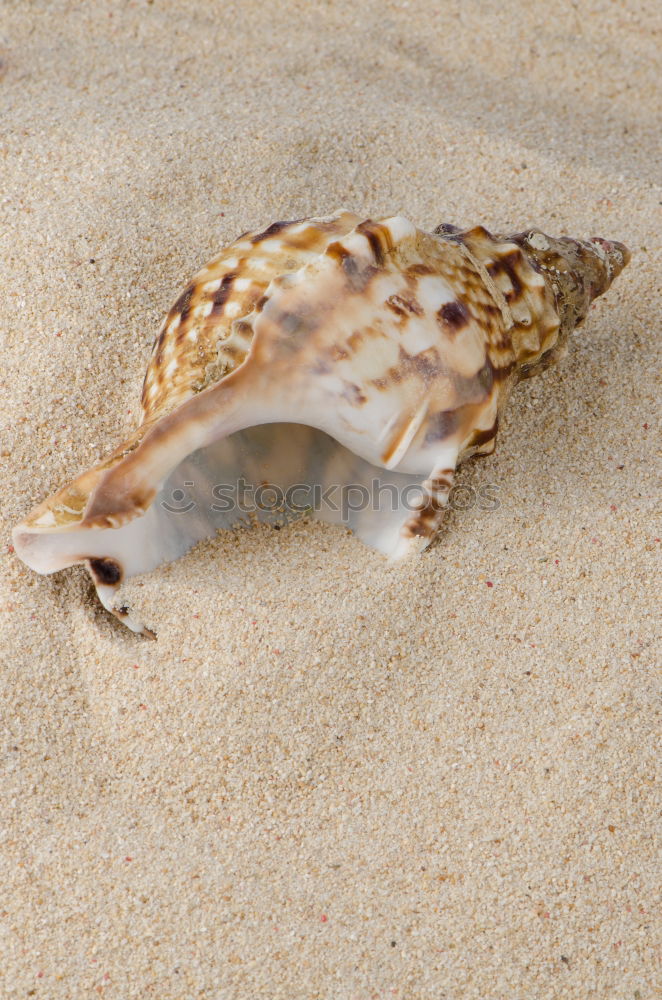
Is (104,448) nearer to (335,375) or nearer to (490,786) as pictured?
(335,375)

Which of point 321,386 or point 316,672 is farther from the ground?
point 321,386

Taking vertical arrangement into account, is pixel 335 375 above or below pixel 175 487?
above

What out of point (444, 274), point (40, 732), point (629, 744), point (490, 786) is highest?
point (444, 274)

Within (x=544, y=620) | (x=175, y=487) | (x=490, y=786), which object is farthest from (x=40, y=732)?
(x=544, y=620)
